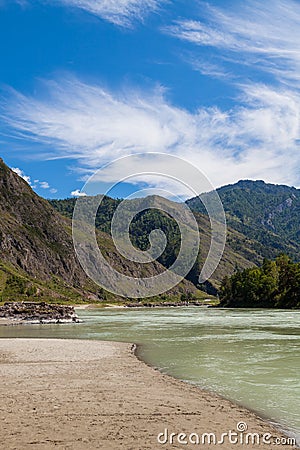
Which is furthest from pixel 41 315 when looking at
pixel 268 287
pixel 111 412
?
pixel 268 287

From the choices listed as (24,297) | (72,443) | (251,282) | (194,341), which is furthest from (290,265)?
(72,443)

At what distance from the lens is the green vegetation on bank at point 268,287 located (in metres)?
117

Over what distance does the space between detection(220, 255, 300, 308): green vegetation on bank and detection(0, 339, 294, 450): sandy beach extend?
101 meters

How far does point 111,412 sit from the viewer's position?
13641 mm

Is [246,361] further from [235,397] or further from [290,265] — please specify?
[290,265]

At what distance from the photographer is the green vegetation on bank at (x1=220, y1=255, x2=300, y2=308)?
117 m

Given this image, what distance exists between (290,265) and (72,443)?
12024 cm

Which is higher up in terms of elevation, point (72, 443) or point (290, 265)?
point (290, 265)

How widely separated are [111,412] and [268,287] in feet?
406

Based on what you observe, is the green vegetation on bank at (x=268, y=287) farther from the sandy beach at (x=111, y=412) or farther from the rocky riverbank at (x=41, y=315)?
the sandy beach at (x=111, y=412)

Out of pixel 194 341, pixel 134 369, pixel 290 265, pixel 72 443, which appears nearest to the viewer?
pixel 72 443

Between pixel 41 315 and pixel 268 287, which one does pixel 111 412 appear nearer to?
pixel 41 315

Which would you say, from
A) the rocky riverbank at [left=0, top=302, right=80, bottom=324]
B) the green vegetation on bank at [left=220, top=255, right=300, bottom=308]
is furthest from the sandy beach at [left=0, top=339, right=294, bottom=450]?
the green vegetation on bank at [left=220, top=255, right=300, bottom=308]

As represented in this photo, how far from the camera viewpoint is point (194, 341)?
39.0 metres
